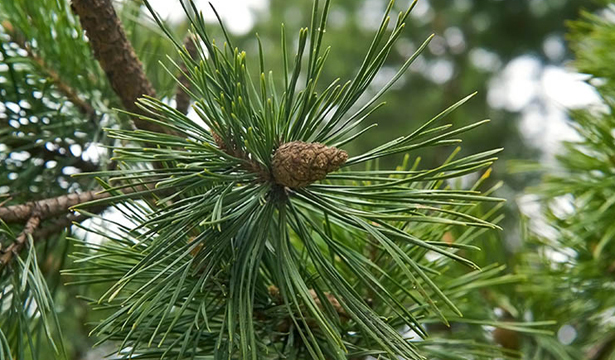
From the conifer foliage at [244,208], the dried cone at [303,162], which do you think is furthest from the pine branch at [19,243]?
the dried cone at [303,162]

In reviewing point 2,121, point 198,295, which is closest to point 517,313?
point 198,295

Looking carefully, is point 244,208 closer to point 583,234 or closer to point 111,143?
point 111,143

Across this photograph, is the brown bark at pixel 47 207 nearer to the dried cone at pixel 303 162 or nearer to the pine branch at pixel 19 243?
the pine branch at pixel 19 243

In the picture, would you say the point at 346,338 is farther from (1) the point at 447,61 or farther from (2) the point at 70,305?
(1) the point at 447,61

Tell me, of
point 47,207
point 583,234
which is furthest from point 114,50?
point 583,234

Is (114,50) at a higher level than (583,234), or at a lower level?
higher

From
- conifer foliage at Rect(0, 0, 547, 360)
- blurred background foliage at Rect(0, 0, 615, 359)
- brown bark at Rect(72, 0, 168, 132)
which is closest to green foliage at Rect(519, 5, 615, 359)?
blurred background foliage at Rect(0, 0, 615, 359)
